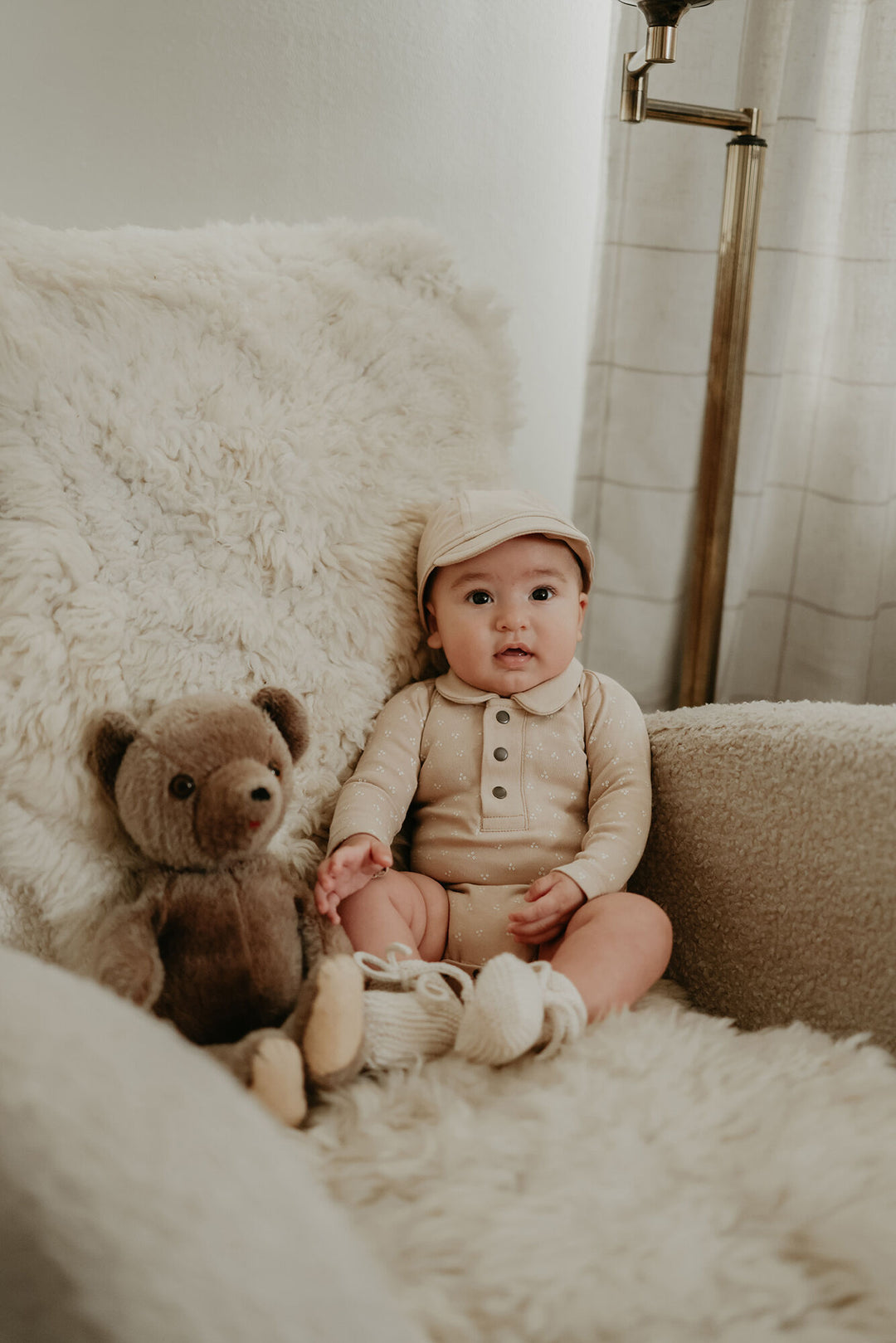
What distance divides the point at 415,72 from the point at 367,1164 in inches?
50.2

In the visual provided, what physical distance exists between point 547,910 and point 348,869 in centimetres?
18

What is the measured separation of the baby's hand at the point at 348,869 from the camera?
0.84 m

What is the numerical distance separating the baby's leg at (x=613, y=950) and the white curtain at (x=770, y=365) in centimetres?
74

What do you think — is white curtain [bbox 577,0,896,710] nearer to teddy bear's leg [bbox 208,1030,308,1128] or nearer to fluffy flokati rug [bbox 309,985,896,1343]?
fluffy flokati rug [bbox 309,985,896,1343]

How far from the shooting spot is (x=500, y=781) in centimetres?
96

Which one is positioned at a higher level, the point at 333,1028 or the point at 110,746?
the point at 110,746

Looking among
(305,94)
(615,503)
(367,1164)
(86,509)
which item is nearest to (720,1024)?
(367,1164)

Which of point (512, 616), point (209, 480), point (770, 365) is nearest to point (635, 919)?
point (512, 616)

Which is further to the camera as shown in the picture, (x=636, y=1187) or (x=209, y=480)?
(x=209, y=480)

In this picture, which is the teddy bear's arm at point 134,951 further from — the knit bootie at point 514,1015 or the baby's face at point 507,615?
the baby's face at point 507,615

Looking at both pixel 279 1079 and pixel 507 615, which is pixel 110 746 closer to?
pixel 279 1079

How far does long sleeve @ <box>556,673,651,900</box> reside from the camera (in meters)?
0.89

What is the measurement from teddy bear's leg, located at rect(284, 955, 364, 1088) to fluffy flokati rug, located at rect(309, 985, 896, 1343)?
0.02m

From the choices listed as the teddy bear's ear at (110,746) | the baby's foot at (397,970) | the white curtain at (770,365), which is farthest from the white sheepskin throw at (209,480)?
the white curtain at (770,365)
